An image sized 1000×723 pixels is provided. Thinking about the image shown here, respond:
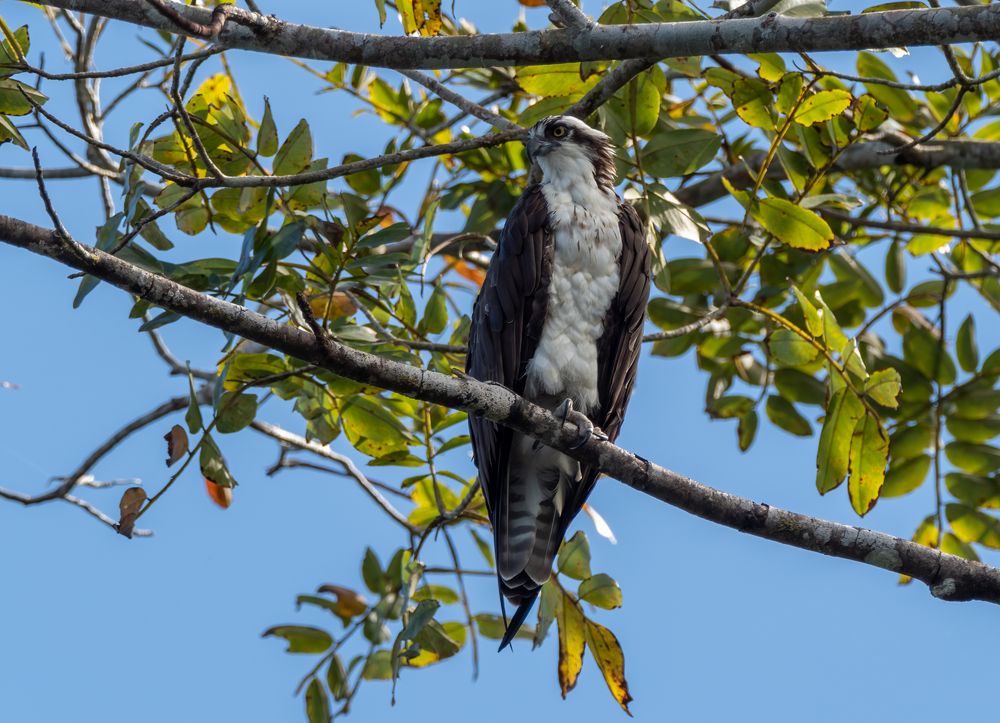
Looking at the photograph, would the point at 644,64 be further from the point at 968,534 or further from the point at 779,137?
the point at 968,534

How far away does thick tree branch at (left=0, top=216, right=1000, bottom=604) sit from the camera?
11.0 feet

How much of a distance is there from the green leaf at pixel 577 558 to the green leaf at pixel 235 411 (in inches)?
58.4

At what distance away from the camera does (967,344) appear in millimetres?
5832

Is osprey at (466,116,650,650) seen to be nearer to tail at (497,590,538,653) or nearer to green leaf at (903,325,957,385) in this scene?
tail at (497,590,538,653)

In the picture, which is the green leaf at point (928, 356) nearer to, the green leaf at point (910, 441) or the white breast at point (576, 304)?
A: the green leaf at point (910, 441)

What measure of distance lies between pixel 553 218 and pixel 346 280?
1.21 metres

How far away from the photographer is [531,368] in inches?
196

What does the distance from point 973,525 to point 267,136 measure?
3.88m

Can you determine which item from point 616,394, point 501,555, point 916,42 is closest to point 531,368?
point 616,394

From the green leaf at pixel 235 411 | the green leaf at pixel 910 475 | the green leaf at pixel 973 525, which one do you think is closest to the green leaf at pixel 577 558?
the green leaf at pixel 235 411

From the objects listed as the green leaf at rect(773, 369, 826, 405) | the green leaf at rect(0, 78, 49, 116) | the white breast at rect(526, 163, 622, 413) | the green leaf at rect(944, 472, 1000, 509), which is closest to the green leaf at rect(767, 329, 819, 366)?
the white breast at rect(526, 163, 622, 413)

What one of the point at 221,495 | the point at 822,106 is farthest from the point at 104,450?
the point at 822,106

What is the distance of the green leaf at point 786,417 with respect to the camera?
5.98 metres

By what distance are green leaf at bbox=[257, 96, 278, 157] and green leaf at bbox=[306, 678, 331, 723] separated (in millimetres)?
2310
